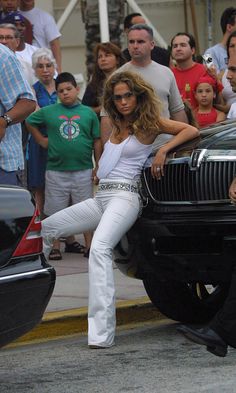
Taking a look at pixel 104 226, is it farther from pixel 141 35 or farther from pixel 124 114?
pixel 141 35

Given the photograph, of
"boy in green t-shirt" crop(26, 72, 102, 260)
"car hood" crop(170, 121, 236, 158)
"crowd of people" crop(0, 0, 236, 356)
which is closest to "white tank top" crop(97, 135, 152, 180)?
"crowd of people" crop(0, 0, 236, 356)

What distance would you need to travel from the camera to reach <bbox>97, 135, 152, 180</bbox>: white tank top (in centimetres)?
793

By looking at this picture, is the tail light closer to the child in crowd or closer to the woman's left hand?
the woman's left hand

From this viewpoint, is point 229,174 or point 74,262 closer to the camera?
point 229,174

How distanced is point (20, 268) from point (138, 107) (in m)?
2.46

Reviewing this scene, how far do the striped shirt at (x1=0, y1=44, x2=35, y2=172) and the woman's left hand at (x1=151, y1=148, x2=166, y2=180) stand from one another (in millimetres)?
1055

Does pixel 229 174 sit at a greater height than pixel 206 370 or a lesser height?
greater

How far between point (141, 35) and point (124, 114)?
1.94 m

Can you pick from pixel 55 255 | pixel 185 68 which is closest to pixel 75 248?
pixel 55 255

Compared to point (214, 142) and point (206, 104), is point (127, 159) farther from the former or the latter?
point (206, 104)

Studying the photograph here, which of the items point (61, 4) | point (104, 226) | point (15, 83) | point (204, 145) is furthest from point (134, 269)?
point (61, 4)

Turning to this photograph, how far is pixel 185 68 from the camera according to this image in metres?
11.4

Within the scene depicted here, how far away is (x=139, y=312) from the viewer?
896 cm

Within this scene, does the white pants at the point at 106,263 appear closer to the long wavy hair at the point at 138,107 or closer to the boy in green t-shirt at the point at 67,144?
the long wavy hair at the point at 138,107
